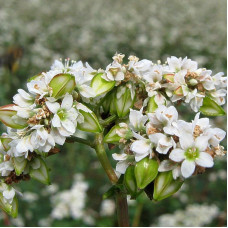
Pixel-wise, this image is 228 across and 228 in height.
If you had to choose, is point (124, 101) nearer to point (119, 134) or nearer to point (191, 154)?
point (119, 134)

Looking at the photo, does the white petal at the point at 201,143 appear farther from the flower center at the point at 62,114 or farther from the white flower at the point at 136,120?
the flower center at the point at 62,114

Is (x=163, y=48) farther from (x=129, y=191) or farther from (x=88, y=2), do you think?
(x=129, y=191)

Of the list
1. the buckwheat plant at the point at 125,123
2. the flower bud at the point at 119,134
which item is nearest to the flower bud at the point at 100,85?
the buckwheat plant at the point at 125,123

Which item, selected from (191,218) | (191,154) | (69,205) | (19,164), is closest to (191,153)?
(191,154)

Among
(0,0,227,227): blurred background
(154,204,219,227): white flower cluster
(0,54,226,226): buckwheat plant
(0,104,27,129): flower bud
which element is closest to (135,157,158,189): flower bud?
(0,54,226,226): buckwheat plant

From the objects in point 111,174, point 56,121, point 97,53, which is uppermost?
point 97,53

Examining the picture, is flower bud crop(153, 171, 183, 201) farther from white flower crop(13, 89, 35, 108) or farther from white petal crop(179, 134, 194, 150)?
white flower crop(13, 89, 35, 108)
